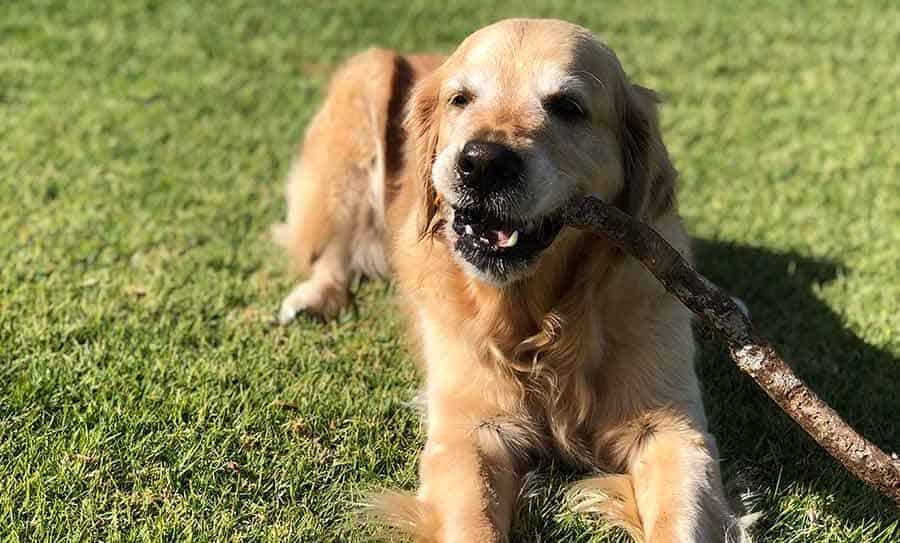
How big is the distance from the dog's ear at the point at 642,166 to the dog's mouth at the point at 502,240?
0.40 metres

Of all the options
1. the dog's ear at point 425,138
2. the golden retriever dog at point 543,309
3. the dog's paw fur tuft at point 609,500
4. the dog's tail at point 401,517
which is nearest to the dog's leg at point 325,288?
the golden retriever dog at point 543,309

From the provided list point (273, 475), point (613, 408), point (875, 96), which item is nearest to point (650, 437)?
point (613, 408)

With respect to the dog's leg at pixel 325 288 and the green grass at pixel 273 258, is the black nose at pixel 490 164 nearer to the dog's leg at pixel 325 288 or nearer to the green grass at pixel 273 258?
the green grass at pixel 273 258

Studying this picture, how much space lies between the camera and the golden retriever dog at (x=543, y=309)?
3.03 meters

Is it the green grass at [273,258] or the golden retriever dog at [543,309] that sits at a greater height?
the golden retriever dog at [543,309]

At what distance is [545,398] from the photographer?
135 inches

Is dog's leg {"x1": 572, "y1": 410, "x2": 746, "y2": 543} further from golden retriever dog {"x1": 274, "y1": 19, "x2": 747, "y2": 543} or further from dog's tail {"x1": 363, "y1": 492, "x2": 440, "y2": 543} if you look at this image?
dog's tail {"x1": 363, "y1": 492, "x2": 440, "y2": 543}

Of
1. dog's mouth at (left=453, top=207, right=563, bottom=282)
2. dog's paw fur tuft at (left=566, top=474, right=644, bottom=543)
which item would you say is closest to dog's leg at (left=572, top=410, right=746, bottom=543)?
dog's paw fur tuft at (left=566, top=474, right=644, bottom=543)

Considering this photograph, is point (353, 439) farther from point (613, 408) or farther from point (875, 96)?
point (875, 96)

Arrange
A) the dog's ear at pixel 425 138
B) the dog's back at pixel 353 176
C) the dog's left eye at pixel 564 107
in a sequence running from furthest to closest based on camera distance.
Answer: the dog's back at pixel 353 176, the dog's ear at pixel 425 138, the dog's left eye at pixel 564 107

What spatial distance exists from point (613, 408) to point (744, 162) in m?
3.36

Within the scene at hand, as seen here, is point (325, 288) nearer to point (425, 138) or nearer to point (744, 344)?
point (425, 138)

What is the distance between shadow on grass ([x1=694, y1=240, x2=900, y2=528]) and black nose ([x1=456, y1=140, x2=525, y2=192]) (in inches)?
37.6

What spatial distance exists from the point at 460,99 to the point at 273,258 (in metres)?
1.95
